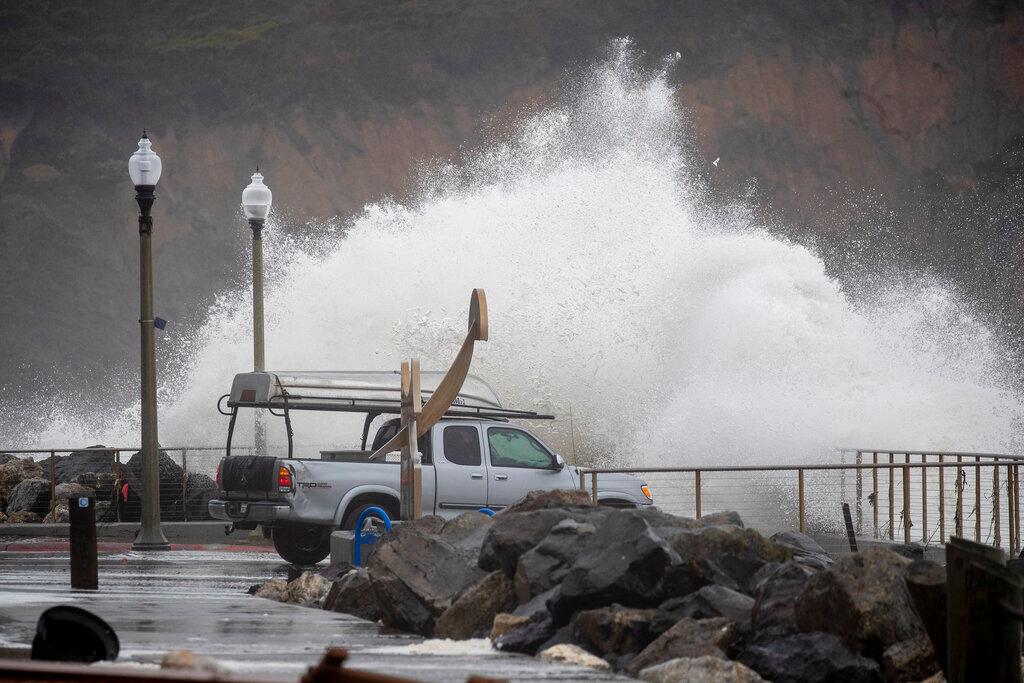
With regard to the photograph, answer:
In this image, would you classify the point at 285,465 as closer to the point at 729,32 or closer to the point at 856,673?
the point at 856,673

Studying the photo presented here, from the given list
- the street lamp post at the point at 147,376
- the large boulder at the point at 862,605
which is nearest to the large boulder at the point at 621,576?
the large boulder at the point at 862,605

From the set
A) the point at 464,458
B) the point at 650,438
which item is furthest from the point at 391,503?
the point at 650,438

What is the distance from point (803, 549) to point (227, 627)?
189 inches

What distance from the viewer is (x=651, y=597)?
9078 millimetres

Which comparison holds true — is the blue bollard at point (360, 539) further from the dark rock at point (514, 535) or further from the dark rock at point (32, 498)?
the dark rock at point (32, 498)

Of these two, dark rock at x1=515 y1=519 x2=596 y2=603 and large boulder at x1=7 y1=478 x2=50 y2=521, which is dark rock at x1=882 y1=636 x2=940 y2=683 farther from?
large boulder at x1=7 y1=478 x2=50 y2=521

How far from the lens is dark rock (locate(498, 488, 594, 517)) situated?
12086 mm

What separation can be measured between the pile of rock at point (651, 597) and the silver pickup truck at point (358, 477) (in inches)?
142

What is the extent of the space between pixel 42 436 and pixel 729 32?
37745 mm

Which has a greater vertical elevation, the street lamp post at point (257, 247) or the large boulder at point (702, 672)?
the street lamp post at point (257, 247)

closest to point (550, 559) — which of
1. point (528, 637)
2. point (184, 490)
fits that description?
point (528, 637)

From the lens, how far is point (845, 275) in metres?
68.2

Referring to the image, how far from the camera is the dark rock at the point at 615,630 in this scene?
8672mm

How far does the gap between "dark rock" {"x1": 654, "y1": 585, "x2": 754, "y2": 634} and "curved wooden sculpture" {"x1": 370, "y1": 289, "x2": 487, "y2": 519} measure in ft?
16.1
